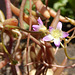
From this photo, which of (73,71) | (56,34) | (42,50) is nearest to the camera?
(56,34)

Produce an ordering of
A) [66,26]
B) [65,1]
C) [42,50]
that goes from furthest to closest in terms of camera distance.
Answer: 1. [65,1]
2. [66,26]
3. [42,50]

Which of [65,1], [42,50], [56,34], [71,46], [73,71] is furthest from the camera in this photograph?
[65,1]

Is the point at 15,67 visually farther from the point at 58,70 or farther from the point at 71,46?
the point at 71,46

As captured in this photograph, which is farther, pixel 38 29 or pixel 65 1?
pixel 65 1

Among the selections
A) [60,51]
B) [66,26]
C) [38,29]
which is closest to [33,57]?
[38,29]

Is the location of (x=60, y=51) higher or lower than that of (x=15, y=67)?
lower

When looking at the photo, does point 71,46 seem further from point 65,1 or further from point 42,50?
point 42,50

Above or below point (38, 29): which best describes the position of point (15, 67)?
below

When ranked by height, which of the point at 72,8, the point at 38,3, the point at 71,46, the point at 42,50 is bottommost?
the point at 71,46

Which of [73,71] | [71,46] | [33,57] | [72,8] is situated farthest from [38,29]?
[72,8]
